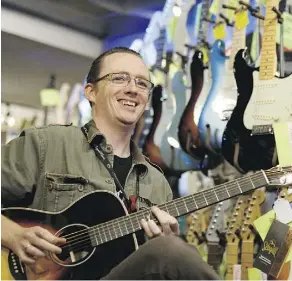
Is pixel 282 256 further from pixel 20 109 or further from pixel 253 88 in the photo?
pixel 20 109

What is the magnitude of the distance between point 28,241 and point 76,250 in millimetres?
97

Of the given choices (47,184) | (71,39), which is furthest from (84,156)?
(71,39)

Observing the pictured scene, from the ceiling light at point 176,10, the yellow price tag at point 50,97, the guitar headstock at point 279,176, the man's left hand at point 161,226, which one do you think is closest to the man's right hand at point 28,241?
the man's left hand at point 161,226

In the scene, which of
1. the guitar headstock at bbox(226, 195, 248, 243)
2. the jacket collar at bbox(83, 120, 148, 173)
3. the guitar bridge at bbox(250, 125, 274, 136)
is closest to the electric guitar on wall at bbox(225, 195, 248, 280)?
the guitar headstock at bbox(226, 195, 248, 243)

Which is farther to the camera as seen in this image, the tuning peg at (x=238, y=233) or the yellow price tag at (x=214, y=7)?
the yellow price tag at (x=214, y=7)

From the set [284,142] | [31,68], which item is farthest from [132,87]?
[31,68]

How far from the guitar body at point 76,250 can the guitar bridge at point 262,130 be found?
0.40 metres

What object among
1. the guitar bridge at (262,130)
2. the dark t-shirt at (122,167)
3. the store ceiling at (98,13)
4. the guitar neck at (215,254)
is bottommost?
the guitar neck at (215,254)

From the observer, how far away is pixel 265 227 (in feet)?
3.93

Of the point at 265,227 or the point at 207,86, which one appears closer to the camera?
the point at 265,227

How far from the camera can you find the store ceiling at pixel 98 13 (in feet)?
5.82

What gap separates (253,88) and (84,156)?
0.47 meters

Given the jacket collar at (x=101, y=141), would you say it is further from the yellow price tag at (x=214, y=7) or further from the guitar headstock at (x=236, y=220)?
the yellow price tag at (x=214, y=7)

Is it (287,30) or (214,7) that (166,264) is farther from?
(214,7)
